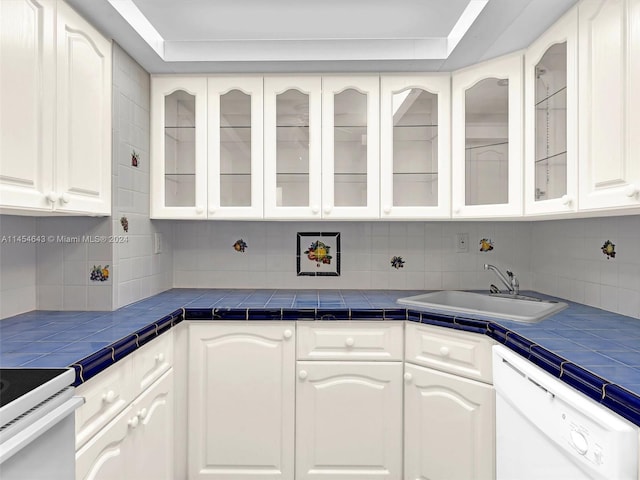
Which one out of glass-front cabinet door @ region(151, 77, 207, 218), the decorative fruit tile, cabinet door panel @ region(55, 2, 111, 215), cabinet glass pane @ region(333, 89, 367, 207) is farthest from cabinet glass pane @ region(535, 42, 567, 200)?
cabinet door panel @ region(55, 2, 111, 215)

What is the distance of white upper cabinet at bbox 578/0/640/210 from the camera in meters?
1.19

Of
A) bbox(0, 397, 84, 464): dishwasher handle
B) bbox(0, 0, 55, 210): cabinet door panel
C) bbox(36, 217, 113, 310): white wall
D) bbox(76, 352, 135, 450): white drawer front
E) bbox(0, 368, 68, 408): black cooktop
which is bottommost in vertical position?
bbox(76, 352, 135, 450): white drawer front

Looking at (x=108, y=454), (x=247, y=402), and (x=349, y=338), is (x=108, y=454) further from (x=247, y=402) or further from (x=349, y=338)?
(x=349, y=338)

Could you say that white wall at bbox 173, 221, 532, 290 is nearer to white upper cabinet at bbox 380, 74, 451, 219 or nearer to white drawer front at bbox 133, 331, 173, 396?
white upper cabinet at bbox 380, 74, 451, 219

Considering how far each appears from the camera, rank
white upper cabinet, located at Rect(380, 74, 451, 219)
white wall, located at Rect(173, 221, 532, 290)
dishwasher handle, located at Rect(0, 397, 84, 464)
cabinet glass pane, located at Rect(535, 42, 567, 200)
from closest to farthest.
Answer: dishwasher handle, located at Rect(0, 397, 84, 464), cabinet glass pane, located at Rect(535, 42, 567, 200), white upper cabinet, located at Rect(380, 74, 451, 219), white wall, located at Rect(173, 221, 532, 290)

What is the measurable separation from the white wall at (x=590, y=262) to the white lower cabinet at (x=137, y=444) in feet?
6.58

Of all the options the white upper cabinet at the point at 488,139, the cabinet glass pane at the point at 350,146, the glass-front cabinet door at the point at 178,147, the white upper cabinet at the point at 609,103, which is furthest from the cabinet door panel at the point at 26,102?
the white upper cabinet at the point at 609,103

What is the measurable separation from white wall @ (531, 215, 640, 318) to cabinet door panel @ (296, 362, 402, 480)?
1.01m

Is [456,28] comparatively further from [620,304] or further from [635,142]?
[620,304]

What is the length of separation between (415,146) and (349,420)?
1.41 metres

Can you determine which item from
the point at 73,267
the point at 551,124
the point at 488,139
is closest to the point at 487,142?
the point at 488,139

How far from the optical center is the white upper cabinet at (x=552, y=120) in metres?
1.46

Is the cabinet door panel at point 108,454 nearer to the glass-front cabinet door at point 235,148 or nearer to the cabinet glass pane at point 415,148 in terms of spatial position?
the glass-front cabinet door at point 235,148

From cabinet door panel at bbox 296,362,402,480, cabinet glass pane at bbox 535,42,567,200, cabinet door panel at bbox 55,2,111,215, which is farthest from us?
cabinet door panel at bbox 296,362,402,480
